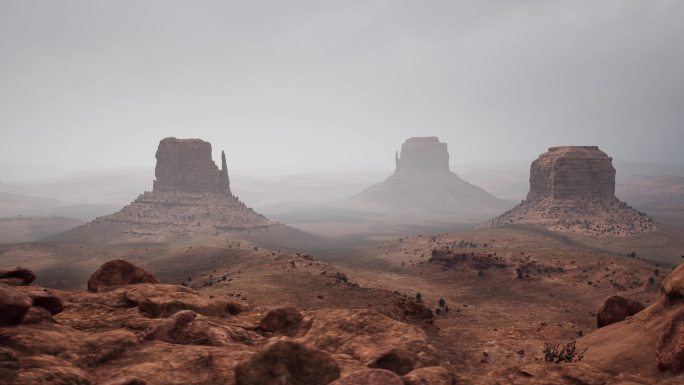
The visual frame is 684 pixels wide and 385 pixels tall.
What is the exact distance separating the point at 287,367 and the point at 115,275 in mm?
13359

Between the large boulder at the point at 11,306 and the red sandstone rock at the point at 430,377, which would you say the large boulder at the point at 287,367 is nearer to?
the red sandstone rock at the point at 430,377

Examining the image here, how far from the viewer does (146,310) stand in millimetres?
14172

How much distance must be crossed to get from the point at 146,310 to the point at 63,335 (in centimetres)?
391

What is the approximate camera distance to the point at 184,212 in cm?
10456

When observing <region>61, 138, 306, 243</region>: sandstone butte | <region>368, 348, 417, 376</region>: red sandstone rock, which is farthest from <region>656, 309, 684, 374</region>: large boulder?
<region>61, 138, 306, 243</region>: sandstone butte

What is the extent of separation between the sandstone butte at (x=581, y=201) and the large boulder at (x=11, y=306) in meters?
98.4

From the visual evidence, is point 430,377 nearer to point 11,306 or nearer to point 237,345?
point 237,345

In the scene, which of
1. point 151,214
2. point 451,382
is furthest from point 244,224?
point 451,382

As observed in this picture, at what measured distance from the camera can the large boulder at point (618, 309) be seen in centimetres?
2114

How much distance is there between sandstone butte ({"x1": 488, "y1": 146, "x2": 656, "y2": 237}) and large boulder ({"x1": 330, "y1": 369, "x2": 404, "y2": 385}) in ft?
310

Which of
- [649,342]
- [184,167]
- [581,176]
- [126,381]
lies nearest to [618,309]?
[649,342]

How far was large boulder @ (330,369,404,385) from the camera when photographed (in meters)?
8.03

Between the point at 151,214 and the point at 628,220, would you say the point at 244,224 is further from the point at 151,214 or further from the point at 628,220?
→ the point at 628,220

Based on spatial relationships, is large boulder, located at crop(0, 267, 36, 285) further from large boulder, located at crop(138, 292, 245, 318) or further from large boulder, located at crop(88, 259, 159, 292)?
large boulder, located at crop(138, 292, 245, 318)
